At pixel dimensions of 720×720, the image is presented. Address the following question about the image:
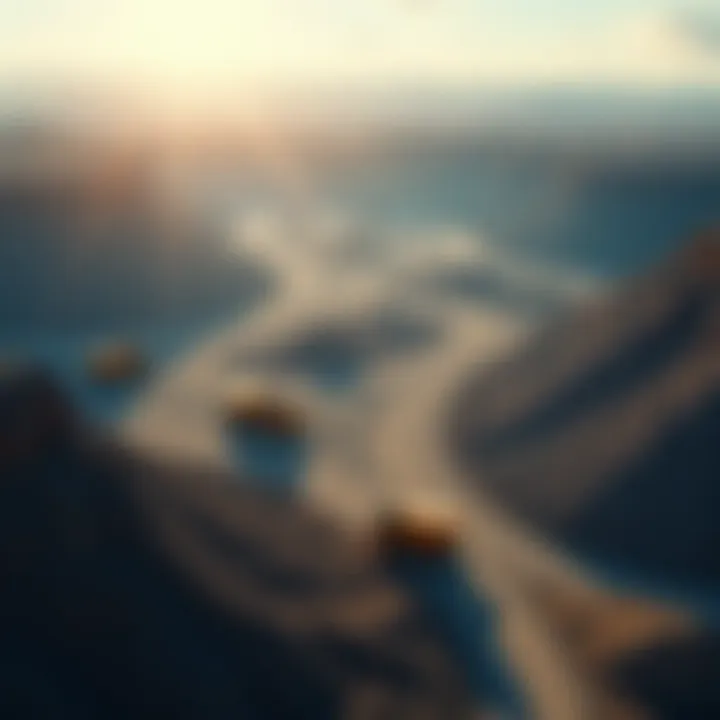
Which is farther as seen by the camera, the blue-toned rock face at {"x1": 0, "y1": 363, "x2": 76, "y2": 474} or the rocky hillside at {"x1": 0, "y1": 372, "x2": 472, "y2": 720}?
the blue-toned rock face at {"x1": 0, "y1": 363, "x2": 76, "y2": 474}

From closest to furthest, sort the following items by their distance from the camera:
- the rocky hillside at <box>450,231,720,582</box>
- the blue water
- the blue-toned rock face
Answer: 1. the blue-toned rock face
2. the rocky hillside at <box>450,231,720,582</box>
3. the blue water

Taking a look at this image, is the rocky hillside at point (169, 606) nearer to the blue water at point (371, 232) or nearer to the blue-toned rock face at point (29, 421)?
the blue-toned rock face at point (29, 421)

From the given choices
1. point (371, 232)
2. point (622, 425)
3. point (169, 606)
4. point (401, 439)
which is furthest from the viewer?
point (371, 232)

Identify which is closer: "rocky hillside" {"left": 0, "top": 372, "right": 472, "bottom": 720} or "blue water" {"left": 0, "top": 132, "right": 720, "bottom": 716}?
"rocky hillside" {"left": 0, "top": 372, "right": 472, "bottom": 720}

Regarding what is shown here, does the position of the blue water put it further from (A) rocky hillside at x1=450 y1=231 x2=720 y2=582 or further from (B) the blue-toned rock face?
(B) the blue-toned rock face

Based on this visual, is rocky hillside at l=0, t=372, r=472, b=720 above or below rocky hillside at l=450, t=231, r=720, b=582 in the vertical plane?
below

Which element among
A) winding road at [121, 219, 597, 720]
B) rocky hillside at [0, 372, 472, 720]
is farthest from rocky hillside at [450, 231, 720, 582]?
rocky hillside at [0, 372, 472, 720]

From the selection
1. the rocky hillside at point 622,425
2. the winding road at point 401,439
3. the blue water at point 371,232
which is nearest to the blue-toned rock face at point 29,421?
the winding road at point 401,439

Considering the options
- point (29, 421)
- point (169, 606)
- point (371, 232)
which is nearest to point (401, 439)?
point (29, 421)

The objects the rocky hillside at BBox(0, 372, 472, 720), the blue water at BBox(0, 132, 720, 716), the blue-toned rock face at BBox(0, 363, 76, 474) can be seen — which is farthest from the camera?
the blue water at BBox(0, 132, 720, 716)

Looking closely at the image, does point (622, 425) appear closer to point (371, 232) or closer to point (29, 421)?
point (29, 421)

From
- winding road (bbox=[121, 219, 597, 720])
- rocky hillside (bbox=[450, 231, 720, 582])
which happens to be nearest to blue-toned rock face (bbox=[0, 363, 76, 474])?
winding road (bbox=[121, 219, 597, 720])

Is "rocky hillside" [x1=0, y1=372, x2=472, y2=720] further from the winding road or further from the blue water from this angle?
the winding road

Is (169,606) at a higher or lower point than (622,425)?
lower
